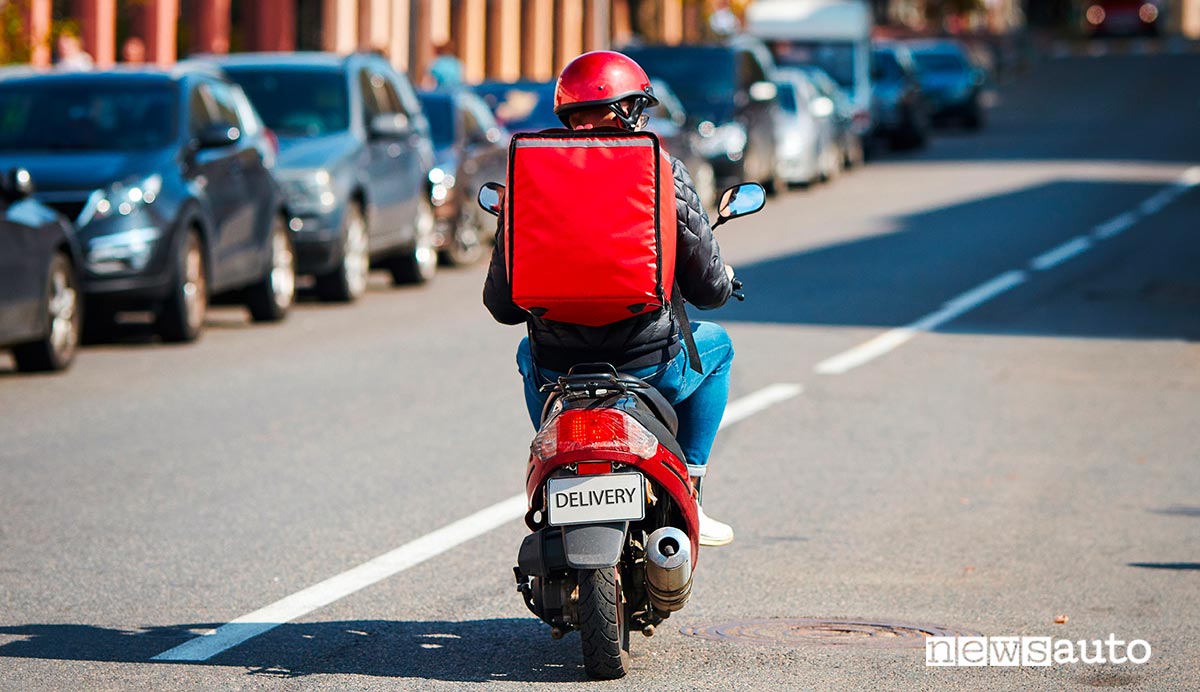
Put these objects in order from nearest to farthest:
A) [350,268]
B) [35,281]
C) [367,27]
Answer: [35,281] < [350,268] < [367,27]

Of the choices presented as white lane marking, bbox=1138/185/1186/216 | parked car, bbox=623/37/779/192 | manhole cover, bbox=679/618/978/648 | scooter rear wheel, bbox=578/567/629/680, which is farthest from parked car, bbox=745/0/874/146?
scooter rear wheel, bbox=578/567/629/680

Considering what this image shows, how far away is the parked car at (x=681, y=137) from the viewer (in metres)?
25.8

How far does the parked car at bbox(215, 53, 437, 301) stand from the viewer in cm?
1802

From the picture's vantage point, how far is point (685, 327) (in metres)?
6.26

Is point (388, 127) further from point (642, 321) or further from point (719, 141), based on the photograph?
point (642, 321)

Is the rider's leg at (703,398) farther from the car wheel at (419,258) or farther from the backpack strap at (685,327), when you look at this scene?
the car wheel at (419,258)

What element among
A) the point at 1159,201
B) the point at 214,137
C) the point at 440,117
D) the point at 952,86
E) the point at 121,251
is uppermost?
the point at 214,137

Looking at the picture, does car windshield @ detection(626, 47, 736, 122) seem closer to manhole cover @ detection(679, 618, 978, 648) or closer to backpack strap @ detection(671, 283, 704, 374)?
manhole cover @ detection(679, 618, 978, 648)

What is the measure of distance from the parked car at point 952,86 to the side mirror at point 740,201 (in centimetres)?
4296

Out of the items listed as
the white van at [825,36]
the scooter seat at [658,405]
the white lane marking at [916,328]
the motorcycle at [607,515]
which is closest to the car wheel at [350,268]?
the white lane marking at [916,328]

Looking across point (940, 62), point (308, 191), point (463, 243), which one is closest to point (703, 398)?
point (308, 191)

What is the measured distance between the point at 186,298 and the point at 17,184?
2.36 m

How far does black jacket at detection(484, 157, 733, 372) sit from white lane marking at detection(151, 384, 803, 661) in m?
1.34

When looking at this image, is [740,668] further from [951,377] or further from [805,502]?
[951,377]
